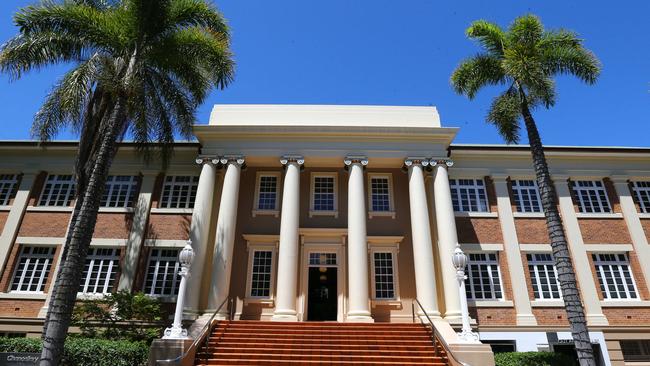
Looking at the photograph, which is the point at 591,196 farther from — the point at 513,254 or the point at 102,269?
the point at 102,269

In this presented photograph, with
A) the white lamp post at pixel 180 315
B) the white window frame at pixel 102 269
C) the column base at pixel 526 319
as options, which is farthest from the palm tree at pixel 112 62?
the column base at pixel 526 319

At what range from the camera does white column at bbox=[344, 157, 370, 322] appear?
15484mm

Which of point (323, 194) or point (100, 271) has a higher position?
point (323, 194)

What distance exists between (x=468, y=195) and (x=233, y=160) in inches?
434

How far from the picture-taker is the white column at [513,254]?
1700 centimetres

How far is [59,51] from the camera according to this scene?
13555 millimetres

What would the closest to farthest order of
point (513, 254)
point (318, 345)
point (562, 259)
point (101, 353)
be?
point (101, 353) → point (562, 259) → point (318, 345) → point (513, 254)

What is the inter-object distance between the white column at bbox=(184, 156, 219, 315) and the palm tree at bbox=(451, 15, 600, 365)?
35.6 ft

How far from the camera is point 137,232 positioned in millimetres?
18078

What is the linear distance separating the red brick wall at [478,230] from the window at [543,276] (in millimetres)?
1665

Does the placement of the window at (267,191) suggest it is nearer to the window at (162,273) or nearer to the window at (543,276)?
the window at (162,273)

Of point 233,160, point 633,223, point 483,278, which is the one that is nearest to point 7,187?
point 233,160

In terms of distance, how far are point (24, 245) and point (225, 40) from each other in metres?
13.1

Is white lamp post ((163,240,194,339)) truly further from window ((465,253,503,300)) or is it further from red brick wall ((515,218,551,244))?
red brick wall ((515,218,551,244))
